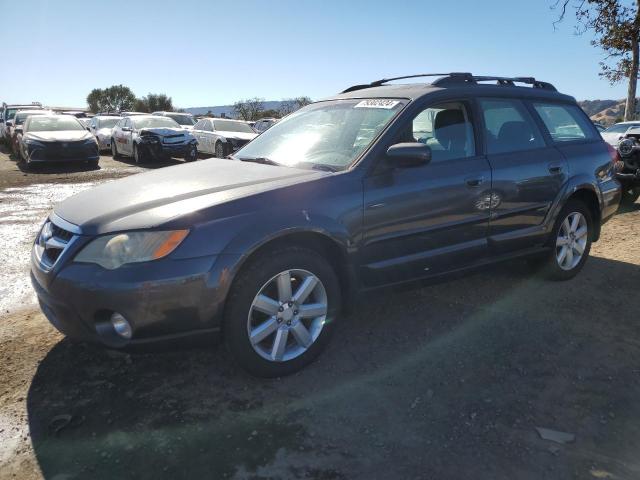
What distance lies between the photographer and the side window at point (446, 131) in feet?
12.2

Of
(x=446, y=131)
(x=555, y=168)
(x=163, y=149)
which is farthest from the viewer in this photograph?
(x=163, y=149)

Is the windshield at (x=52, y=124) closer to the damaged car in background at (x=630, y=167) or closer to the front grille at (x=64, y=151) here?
the front grille at (x=64, y=151)

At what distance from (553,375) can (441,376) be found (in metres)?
0.69

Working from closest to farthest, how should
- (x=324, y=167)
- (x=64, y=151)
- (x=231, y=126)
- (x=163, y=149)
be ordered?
(x=324, y=167) → (x=64, y=151) → (x=163, y=149) → (x=231, y=126)

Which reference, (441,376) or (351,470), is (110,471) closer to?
(351,470)

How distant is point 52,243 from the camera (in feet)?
9.97

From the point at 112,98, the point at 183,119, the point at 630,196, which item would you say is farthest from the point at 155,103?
the point at 630,196

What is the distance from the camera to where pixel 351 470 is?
2.35m

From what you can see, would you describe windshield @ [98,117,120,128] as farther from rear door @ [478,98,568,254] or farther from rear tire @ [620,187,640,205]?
rear door @ [478,98,568,254]

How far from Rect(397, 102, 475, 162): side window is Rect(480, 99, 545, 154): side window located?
188 mm

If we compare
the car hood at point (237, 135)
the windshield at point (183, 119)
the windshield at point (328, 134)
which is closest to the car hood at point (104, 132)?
the windshield at point (183, 119)

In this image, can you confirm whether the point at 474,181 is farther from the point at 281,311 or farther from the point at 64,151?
the point at 64,151

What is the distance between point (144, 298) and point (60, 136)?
13.3 m

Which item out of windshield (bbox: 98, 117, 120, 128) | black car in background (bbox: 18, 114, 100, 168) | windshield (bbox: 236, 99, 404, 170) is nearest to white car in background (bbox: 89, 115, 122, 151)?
windshield (bbox: 98, 117, 120, 128)
